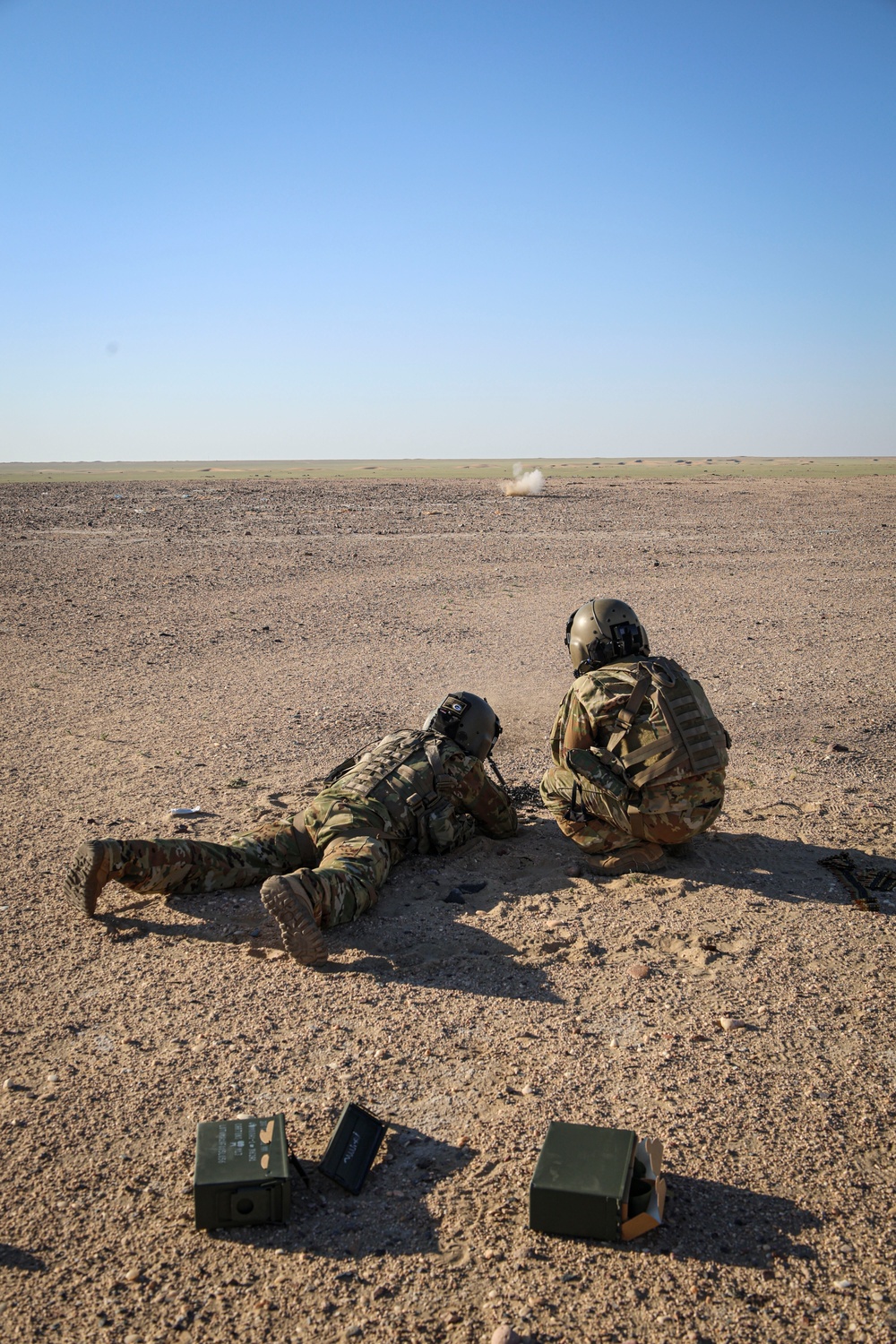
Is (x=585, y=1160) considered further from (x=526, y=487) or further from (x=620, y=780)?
(x=526, y=487)

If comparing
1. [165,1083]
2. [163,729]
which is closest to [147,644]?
[163,729]

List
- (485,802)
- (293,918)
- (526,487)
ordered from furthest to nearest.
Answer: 1. (526,487)
2. (485,802)
3. (293,918)

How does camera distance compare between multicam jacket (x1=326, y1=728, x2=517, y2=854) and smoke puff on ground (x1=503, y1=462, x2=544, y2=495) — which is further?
smoke puff on ground (x1=503, y1=462, x2=544, y2=495)

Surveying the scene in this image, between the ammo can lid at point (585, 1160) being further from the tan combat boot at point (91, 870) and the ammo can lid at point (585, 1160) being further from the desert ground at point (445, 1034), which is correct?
the tan combat boot at point (91, 870)

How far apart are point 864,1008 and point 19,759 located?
20.4ft

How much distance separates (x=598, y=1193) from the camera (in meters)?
3.12

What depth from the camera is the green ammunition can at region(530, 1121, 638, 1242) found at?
313 cm

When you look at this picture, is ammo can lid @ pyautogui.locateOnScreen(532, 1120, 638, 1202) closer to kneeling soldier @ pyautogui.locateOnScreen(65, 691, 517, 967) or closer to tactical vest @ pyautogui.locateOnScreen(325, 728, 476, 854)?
kneeling soldier @ pyautogui.locateOnScreen(65, 691, 517, 967)

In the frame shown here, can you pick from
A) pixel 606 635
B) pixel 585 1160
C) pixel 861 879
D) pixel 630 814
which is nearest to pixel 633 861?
pixel 630 814

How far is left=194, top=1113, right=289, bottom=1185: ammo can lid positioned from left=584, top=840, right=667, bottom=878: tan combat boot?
9.68 feet

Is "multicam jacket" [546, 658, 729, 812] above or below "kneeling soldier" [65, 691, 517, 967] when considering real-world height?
above

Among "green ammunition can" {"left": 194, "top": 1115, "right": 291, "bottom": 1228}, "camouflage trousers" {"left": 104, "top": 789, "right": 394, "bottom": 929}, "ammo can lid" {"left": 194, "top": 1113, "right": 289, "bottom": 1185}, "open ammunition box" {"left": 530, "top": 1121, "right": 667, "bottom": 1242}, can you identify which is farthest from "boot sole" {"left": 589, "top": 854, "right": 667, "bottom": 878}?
"green ammunition can" {"left": 194, "top": 1115, "right": 291, "bottom": 1228}

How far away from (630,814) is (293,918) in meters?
2.15

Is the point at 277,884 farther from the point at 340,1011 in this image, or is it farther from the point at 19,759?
the point at 19,759
